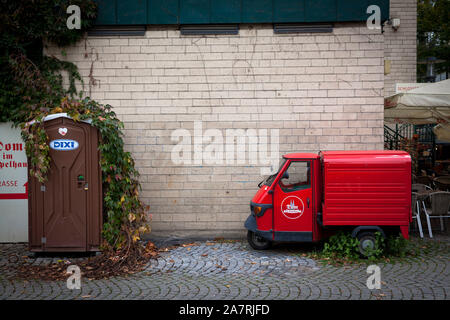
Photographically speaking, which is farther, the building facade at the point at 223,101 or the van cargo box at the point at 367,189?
the building facade at the point at 223,101

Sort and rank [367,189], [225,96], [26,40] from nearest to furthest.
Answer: [367,189], [26,40], [225,96]

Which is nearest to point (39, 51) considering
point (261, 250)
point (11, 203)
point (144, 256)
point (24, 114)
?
point (24, 114)

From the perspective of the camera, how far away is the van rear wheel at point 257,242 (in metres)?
6.60

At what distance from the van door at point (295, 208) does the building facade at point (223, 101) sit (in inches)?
49.2

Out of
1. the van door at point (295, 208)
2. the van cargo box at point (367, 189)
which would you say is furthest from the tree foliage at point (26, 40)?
the van cargo box at point (367, 189)

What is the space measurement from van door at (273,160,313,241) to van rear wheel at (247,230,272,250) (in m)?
0.45

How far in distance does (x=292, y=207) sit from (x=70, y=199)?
12.5ft

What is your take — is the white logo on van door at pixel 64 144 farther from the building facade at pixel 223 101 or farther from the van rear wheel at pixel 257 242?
the van rear wheel at pixel 257 242

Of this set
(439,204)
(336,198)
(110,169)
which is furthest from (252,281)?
(439,204)

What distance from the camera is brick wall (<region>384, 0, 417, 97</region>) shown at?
1477 cm

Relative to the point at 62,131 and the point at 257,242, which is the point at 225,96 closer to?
the point at 257,242

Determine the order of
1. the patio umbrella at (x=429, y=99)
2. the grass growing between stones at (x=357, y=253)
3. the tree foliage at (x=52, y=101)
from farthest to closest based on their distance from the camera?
the patio umbrella at (x=429, y=99) < the tree foliage at (x=52, y=101) < the grass growing between stones at (x=357, y=253)

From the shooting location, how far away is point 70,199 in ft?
20.4

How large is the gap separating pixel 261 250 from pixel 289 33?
4327 millimetres
